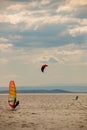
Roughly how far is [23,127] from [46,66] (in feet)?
77.0

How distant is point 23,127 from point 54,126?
8.51 ft

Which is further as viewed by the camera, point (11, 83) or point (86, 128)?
point (11, 83)

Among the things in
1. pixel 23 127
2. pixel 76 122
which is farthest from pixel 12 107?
pixel 23 127

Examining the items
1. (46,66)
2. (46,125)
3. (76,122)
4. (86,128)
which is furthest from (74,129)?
(46,66)

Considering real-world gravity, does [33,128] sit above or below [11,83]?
below

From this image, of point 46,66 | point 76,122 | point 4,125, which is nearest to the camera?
point 4,125

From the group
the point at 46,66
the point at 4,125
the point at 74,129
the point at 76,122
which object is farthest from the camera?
the point at 46,66

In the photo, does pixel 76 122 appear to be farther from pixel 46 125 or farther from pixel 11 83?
pixel 11 83

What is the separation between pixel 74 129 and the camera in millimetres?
40781

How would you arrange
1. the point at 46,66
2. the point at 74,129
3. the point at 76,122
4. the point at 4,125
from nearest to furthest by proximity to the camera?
the point at 74,129, the point at 4,125, the point at 76,122, the point at 46,66

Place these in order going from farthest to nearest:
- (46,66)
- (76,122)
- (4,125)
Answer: (46,66)
(76,122)
(4,125)

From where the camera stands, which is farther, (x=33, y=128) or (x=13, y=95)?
(x=13, y=95)

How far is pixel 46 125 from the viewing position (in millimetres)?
44188

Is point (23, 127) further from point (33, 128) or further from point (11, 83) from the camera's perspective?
point (11, 83)
